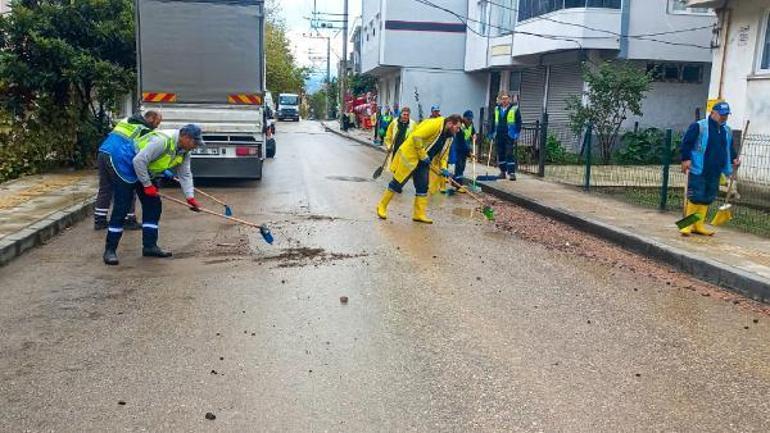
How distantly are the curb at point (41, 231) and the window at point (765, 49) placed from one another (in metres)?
11.5

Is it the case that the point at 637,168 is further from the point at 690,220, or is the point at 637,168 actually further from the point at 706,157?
the point at 690,220

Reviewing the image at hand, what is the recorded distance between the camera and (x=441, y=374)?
14.7 ft

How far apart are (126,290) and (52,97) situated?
371 inches

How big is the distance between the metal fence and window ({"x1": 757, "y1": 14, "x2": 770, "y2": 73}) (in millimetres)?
1305

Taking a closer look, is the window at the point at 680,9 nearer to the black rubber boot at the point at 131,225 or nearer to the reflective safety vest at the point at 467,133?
the reflective safety vest at the point at 467,133

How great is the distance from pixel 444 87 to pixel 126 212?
29279 mm

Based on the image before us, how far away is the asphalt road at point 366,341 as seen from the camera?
3.92 metres

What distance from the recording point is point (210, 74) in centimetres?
1303

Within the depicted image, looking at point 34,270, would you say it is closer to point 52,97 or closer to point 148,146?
point 148,146

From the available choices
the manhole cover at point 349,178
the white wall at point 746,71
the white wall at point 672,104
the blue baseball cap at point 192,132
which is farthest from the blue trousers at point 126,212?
the white wall at point 672,104

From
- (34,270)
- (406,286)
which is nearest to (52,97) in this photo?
(34,270)

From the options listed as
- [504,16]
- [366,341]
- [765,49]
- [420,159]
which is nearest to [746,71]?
[765,49]

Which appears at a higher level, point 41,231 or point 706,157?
point 706,157

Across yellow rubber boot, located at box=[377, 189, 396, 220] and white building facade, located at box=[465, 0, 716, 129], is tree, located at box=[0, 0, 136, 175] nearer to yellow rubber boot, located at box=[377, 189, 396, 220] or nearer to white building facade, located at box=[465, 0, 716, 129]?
yellow rubber boot, located at box=[377, 189, 396, 220]
